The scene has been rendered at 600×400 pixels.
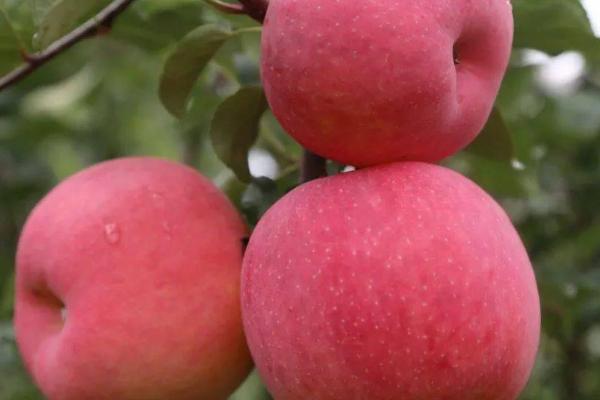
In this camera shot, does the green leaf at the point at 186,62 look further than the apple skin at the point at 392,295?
Yes

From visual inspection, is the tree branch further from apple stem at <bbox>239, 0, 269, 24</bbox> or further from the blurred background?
apple stem at <bbox>239, 0, 269, 24</bbox>

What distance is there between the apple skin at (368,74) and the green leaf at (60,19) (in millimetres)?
265

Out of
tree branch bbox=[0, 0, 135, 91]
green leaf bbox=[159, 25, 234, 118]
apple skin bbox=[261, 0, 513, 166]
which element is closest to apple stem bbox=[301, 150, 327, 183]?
apple skin bbox=[261, 0, 513, 166]

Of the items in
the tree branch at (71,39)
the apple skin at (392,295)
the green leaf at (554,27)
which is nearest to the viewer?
the apple skin at (392,295)

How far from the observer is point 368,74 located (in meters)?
0.97

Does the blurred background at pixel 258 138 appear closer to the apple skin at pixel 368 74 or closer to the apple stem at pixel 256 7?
the apple stem at pixel 256 7

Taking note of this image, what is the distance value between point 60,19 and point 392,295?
0.53 metres

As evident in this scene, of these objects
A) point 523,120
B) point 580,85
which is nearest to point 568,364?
point 523,120

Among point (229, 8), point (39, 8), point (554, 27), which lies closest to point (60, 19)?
point (39, 8)

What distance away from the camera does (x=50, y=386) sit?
1.19 m

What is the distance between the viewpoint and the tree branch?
4.07 feet

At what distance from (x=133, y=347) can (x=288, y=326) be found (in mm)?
236

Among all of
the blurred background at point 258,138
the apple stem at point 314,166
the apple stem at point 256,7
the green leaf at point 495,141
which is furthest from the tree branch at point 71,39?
the green leaf at point 495,141

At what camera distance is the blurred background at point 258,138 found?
4.51 ft
